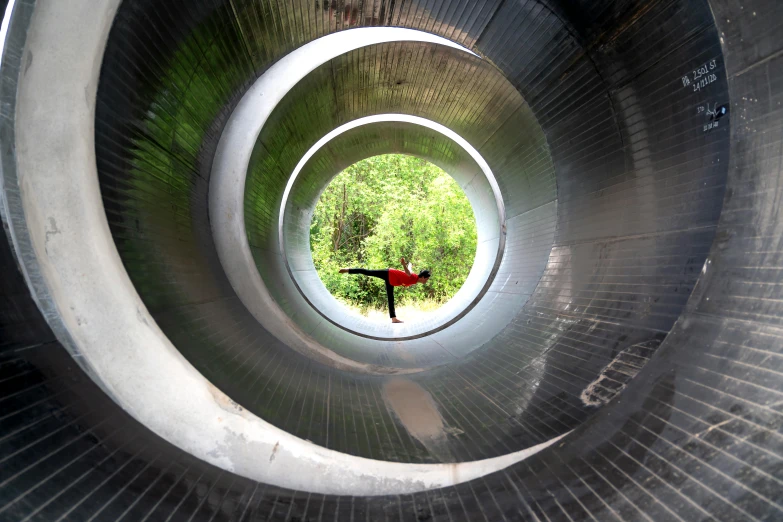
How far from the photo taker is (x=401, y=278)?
821 cm

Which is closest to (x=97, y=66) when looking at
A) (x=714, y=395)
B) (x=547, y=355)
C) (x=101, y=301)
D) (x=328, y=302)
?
(x=101, y=301)

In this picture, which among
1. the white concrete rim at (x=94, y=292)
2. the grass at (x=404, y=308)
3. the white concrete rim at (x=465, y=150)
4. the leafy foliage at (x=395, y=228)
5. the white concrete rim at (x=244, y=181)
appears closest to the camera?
the white concrete rim at (x=94, y=292)

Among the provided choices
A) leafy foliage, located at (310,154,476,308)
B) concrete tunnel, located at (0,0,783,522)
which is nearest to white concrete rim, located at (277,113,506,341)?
concrete tunnel, located at (0,0,783,522)

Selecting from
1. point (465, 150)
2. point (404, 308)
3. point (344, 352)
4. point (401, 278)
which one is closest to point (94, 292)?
point (344, 352)

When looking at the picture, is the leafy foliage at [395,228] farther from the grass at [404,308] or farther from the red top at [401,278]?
the red top at [401,278]

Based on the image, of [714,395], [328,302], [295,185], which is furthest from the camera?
[328,302]

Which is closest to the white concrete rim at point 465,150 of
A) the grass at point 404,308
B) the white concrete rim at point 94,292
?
the white concrete rim at point 94,292

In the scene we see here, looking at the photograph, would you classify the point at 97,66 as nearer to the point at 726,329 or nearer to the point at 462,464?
the point at 462,464

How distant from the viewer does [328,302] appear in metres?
7.54

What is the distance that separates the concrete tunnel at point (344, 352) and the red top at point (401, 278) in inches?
132

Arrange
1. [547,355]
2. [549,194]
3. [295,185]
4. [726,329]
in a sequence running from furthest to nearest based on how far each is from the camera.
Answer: [295,185]
[549,194]
[547,355]
[726,329]

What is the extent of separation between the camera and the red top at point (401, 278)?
8164mm

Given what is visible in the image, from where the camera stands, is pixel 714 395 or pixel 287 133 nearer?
pixel 714 395

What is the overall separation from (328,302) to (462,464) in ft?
17.7
